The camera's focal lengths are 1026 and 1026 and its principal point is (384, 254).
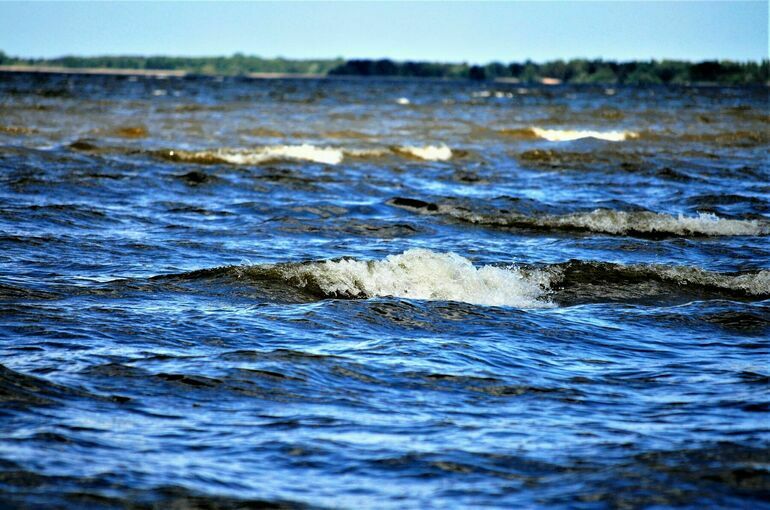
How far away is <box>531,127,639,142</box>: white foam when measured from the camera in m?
34.8

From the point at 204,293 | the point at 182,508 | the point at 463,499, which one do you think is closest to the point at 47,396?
the point at 182,508

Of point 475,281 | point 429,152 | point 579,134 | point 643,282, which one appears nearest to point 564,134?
point 579,134

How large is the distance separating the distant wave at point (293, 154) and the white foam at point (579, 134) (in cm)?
843

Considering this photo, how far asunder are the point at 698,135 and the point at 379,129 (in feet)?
36.4

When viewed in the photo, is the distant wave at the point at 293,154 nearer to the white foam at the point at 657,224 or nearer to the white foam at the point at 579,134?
the white foam at the point at 579,134

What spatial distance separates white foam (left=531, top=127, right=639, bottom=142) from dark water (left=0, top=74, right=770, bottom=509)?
17.3m

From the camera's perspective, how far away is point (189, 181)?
18.5 metres

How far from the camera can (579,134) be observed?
121ft

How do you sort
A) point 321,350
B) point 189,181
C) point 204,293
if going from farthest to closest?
point 189,181, point 204,293, point 321,350

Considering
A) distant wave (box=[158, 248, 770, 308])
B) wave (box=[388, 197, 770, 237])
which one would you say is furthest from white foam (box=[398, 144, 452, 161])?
distant wave (box=[158, 248, 770, 308])

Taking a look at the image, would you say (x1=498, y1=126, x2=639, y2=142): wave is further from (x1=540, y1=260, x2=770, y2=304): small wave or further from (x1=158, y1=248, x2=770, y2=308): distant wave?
(x1=158, y1=248, x2=770, y2=308): distant wave

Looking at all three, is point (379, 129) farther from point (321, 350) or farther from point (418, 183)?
point (321, 350)

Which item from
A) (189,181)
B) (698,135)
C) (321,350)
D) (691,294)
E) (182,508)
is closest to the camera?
(182,508)

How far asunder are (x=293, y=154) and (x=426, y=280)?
15.5 meters
